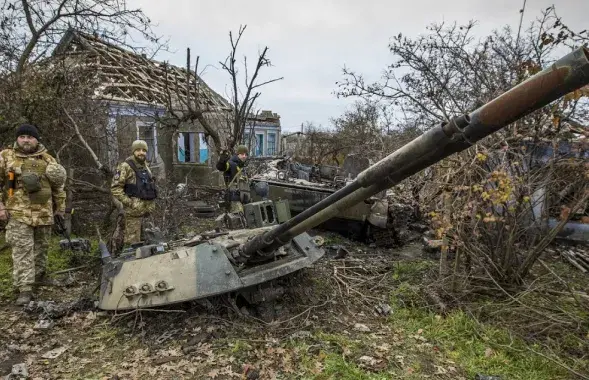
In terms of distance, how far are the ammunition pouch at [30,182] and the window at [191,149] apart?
10.5 meters

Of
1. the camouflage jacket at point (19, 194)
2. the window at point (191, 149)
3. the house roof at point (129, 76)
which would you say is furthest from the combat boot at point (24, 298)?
the window at point (191, 149)

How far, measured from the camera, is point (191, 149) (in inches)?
617

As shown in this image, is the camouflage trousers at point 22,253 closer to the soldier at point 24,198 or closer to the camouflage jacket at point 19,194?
the soldier at point 24,198

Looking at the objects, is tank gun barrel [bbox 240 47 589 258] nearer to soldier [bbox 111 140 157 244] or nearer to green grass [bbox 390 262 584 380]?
green grass [bbox 390 262 584 380]

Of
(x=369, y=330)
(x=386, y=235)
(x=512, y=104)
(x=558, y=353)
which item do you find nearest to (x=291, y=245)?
(x=369, y=330)

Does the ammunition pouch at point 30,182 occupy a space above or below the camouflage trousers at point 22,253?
above

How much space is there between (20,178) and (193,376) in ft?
10.7

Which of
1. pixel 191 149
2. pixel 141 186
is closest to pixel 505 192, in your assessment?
pixel 141 186

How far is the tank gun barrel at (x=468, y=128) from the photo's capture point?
5.61 feet

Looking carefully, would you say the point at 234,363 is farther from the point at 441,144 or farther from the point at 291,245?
the point at 441,144

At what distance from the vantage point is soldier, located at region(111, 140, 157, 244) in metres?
5.70

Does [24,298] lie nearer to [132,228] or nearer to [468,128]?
[132,228]

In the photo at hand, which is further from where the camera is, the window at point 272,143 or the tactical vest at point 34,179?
the window at point 272,143

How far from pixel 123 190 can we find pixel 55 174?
86 centimetres
